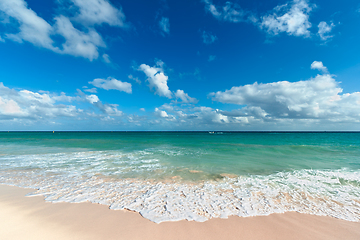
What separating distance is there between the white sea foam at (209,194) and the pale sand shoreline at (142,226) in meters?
0.32

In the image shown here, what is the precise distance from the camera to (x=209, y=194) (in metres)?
6.34

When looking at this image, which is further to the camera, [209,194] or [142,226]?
[209,194]

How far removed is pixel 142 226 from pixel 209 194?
3.08m

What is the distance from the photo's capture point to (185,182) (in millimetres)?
7977

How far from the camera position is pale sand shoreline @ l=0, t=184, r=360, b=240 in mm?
3875

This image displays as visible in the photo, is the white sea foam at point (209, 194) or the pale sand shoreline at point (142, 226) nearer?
the pale sand shoreline at point (142, 226)

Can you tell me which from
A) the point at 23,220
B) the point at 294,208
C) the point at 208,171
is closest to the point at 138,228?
the point at 23,220

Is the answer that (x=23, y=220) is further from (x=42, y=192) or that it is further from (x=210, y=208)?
(x=210, y=208)

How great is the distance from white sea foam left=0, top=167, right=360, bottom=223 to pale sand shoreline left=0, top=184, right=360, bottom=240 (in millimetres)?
319

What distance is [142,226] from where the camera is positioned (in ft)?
13.8

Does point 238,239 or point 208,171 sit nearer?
point 238,239

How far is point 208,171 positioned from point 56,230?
792 cm

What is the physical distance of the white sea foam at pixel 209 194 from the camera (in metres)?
5.05

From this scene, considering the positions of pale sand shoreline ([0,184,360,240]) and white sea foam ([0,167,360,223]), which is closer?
pale sand shoreline ([0,184,360,240])
